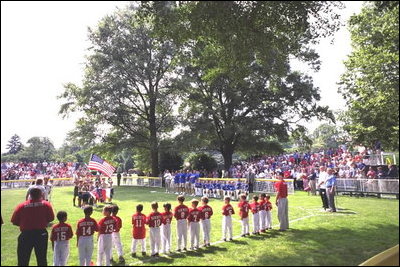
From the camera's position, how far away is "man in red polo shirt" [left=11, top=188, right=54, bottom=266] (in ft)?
25.6

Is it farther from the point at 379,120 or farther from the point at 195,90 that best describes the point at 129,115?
the point at 379,120

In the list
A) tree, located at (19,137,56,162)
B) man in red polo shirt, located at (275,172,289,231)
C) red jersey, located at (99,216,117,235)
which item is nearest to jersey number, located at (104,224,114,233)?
red jersey, located at (99,216,117,235)

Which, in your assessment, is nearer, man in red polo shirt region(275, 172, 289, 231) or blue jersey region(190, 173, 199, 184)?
man in red polo shirt region(275, 172, 289, 231)

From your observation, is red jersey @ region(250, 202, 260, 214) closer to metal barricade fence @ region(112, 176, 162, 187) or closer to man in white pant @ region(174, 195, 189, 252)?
man in white pant @ region(174, 195, 189, 252)

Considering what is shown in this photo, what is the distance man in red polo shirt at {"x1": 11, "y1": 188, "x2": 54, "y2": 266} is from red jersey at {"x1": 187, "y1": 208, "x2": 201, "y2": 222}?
4.21m

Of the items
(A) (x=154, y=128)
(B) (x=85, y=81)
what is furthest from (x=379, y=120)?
(B) (x=85, y=81)

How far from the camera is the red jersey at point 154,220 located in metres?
9.78

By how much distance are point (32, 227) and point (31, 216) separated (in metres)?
0.26

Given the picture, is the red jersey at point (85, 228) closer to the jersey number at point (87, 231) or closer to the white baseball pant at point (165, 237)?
the jersey number at point (87, 231)

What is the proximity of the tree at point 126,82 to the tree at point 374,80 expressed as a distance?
58.9ft

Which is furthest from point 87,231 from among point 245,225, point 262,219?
point 262,219

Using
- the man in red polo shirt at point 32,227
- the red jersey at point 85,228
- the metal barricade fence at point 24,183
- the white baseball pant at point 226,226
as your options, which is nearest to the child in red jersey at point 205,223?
the white baseball pant at point 226,226

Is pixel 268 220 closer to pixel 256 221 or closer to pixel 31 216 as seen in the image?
pixel 256 221

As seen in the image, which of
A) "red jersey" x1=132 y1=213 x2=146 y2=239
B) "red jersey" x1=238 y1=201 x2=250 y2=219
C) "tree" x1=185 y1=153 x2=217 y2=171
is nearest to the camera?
"red jersey" x1=132 y1=213 x2=146 y2=239
